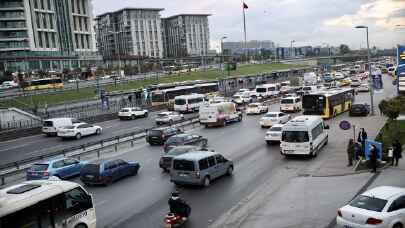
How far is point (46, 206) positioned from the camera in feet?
41.9

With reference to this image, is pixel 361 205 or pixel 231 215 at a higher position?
pixel 361 205

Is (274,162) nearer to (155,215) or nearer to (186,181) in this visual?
(186,181)

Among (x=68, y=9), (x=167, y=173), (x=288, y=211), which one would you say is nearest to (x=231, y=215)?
(x=288, y=211)

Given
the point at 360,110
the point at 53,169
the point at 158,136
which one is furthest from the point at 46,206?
the point at 360,110

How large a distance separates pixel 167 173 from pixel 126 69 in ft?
304

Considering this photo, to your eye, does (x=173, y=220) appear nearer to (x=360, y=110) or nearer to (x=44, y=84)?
(x=360, y=110)

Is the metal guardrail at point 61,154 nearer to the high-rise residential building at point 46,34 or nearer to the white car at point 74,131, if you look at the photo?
the white car at point 74,131

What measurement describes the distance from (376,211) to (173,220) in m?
6.55

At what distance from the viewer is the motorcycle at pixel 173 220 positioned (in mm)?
14961

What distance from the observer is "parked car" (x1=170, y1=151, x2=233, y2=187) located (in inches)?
790

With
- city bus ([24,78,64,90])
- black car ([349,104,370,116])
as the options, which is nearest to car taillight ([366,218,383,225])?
black car ([349,104,370,116])

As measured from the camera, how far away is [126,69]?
113625 mm

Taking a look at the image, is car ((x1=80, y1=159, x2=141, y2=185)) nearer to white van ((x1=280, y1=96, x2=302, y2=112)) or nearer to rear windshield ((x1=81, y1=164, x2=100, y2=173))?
rear windshield ((x1=81, y1=164, x2=100, y2=173))

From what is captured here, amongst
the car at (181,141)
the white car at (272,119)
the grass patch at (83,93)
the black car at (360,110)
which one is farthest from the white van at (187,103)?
the car at (181,141)
